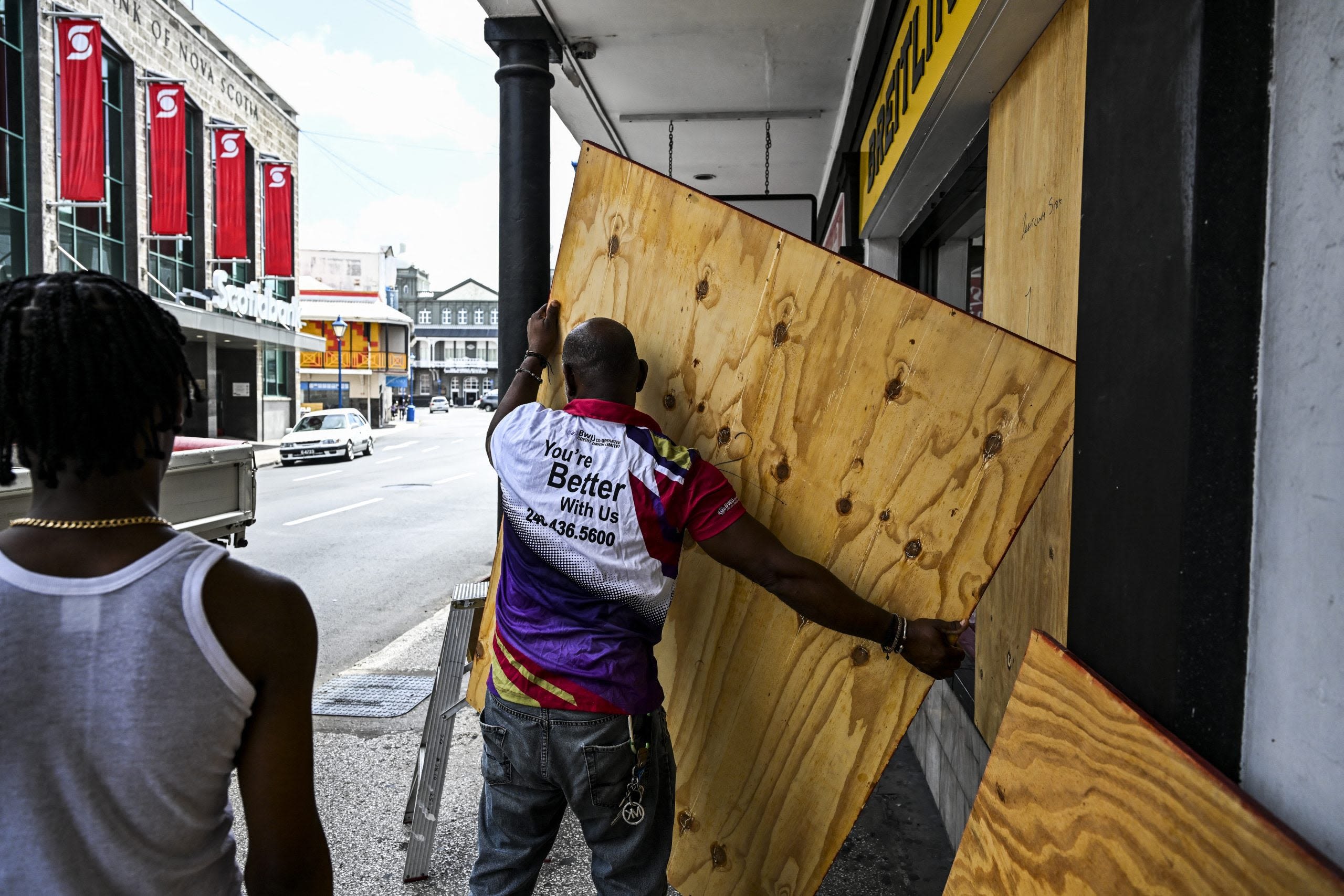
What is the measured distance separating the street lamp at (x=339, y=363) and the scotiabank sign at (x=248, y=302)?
859cm

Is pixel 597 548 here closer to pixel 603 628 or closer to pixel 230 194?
pixel 603 628

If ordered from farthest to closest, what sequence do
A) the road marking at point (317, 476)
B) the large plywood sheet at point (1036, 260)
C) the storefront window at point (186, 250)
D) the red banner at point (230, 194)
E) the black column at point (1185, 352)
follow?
the red banner at point (230, 194) < the storefront window at point (186, 250) < the road marking at point (317, 476) < the large plywood sheet at point (1036, 260) < the black column at point (1185, 352)

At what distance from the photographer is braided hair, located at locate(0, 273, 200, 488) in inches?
49.1

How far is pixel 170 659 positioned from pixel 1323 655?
1663 mm

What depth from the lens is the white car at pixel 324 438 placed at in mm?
23922

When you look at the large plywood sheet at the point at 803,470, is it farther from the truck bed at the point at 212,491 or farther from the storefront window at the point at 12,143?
the storefront window at the point at 12,143

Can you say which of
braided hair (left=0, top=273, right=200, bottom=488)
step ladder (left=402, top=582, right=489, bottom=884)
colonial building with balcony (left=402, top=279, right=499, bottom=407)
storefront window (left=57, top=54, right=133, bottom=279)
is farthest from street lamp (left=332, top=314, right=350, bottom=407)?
colonial building with balcony (left=402, top=279, right=499, bottom=407)

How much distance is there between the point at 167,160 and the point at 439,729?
75.6ft

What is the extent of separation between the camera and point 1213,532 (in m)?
1.47

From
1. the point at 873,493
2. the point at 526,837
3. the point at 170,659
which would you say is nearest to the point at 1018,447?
the point at 873,493

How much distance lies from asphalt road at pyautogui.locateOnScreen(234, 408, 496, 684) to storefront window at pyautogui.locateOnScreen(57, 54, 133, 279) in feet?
20.7

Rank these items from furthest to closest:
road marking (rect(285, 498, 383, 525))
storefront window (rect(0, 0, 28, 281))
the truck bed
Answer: storefront window (rect(0, 0, 28, 281)) → road marking (rect(285, 498, 383, 525)) → the truck bed

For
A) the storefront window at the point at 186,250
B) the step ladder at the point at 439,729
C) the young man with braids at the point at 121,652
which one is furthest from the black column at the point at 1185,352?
the storefront window at the point at 186,250

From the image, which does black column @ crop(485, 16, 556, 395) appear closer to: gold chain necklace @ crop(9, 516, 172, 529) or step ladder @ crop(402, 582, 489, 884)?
step ladder @ crop(402, 582, 489, 884)
